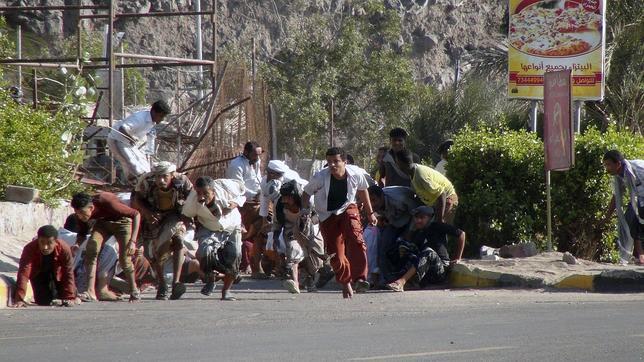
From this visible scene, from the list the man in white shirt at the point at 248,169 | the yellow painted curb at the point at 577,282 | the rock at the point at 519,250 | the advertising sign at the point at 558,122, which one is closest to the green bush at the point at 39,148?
the man in white shirt at the point at 248,169

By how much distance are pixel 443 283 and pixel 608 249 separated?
3.12 metres

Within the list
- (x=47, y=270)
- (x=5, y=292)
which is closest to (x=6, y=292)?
(x=5, y=292)

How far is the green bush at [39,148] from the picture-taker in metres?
15.3

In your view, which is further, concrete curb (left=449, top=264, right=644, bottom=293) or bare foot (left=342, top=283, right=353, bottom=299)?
concrete curb (left=449, top=264, right=644, bottom=293)

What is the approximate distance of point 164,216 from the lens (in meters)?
11.9

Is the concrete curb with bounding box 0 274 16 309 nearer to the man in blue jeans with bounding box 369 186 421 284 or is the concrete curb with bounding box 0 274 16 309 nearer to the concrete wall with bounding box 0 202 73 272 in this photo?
the concrete wall with bounding box 0 202 73 272

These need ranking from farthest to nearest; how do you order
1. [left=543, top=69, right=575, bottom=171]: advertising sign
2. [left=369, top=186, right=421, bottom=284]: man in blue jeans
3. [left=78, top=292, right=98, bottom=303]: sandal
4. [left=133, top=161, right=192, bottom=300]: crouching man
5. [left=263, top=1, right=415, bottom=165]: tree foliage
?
[left=263, top=1, right=415, bottom=165]: tree foliage < [left=543, top=69, right=575, bottom=171]: advertising sign < [left=369, top=186, right=421, bottom=284]: man in blue jeans < [left=133, top=161, right=192, bottom=300]: crouching man < [left=78, top=292, right=98, bottom=303]: sandal

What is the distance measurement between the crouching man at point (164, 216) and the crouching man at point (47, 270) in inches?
37.3

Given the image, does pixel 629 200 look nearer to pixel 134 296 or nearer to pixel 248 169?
pixel 248 169

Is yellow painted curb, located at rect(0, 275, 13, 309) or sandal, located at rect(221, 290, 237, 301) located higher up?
yellow painted curb, located at rect(0, 275, 13, 309)

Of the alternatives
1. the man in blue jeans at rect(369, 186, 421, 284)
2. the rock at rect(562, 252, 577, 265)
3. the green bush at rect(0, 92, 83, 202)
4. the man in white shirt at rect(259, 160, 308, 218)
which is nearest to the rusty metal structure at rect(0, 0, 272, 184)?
the green bush at rect(0, 92, 83, 202)

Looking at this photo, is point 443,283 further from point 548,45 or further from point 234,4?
point 234,4

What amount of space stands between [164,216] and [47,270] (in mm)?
1309

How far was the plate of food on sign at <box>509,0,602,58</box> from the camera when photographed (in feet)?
63.6
